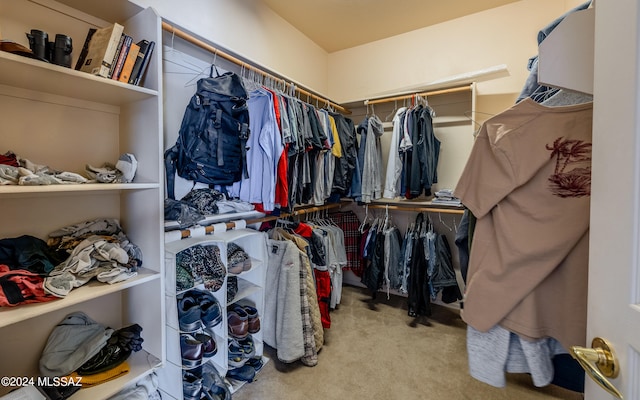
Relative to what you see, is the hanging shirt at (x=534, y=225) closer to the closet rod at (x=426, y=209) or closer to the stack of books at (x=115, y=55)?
the stack of books at (x=115, y=55)

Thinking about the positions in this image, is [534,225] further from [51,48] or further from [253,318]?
[51,48]

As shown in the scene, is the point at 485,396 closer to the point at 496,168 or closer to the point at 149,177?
the point at 496,168

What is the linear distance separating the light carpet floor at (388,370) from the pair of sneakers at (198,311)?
57cm

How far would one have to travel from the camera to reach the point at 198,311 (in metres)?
1.45

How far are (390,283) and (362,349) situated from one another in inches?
30.9

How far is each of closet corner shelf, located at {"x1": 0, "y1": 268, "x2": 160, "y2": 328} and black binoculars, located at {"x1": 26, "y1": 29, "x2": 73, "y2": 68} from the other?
88 cm

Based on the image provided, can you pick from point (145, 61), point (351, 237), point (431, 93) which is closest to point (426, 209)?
point (351, 237)

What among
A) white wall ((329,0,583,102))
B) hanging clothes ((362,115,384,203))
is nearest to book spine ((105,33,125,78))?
hanging clothes ((362,115,384,203))

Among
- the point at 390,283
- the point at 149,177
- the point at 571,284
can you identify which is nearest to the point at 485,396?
the point at 390,283

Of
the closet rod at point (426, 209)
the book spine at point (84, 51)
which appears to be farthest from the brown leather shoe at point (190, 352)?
the closet rod at point (426, 209)

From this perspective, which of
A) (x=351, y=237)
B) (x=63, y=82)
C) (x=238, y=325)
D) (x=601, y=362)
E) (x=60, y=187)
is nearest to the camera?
(x=601, y=362)

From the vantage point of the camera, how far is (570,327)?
0.74 m

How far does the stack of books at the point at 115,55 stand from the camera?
113 cm

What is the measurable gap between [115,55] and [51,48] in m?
0.20
